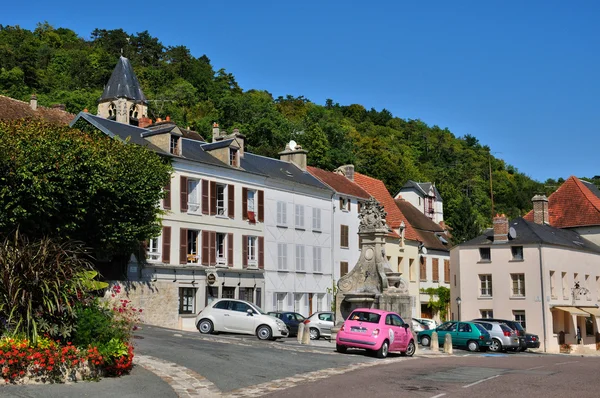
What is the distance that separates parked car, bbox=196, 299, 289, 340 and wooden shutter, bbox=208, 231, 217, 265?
9.29m

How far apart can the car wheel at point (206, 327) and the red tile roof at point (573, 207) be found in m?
36.4

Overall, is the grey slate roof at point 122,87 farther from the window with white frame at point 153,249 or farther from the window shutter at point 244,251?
the window with white frame at point 153,249

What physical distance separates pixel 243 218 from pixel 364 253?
12.3 m

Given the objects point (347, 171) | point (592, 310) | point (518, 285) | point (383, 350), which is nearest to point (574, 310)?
point (518, 285)

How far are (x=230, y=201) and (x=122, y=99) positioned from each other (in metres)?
30.1

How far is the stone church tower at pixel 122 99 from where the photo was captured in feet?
224

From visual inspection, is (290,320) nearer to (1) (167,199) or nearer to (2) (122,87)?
(1) (167,199)

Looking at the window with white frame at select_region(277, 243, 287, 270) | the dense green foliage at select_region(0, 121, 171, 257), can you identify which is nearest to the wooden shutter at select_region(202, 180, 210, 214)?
the dense green foliage at select_region(0, 121, 171, 257)

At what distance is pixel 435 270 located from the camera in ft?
200

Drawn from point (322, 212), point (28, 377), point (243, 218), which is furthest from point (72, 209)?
point (322, 212)

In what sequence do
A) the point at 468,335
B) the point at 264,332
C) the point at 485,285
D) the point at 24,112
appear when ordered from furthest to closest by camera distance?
1. the point at 485,285
2. the point at 24,112
3. the point at 468,335
4. the point at 264,332

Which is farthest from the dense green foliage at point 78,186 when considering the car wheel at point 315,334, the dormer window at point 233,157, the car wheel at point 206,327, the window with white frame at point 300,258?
the window with white frame at point 300,258

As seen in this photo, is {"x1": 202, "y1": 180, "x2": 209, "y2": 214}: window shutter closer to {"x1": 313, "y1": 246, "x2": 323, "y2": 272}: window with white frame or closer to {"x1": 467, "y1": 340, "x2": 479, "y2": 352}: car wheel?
{"x1": 313, "y1": 246, "x2": 323, "y2": 272}: window with white frame

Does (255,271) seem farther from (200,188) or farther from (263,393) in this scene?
(263,393)
